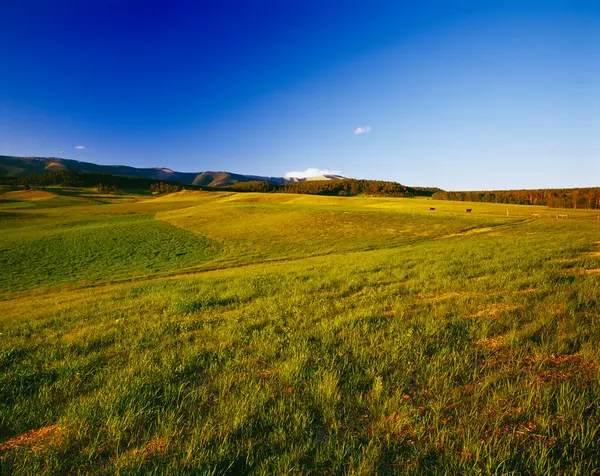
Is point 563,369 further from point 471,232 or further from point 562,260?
point 471,232

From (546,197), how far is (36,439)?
19174cm

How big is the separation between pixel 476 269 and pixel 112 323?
13.7 metres

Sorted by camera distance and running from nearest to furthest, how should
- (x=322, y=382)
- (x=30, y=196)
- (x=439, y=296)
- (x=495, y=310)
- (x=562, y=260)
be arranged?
(x=322, y=382) → (x=495, y=310) → (x=439, y=296) → (x=562, y=260) → (x=30, y=196)

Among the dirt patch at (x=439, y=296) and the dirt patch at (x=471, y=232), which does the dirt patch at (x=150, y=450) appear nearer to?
the dirt patch at (x=439, y=296)

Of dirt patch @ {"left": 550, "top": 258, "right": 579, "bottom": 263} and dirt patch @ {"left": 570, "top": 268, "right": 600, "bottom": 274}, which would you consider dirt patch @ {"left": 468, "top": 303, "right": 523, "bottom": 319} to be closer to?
dirt patch @ {"left": 570, "top": 268, "right": 600, "bottom": 274}

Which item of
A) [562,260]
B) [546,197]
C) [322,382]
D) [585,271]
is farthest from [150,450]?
[546,197]

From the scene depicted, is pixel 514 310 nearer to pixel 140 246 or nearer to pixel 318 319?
pixel 318 319

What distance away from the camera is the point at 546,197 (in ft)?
468

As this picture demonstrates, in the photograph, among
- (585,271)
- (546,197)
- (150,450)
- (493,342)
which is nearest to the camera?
(150,450)

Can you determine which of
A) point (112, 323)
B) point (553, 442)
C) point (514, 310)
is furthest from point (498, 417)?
point (112, 323)

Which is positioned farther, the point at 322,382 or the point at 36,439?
the point at 322,382

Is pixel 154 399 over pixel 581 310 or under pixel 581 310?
under

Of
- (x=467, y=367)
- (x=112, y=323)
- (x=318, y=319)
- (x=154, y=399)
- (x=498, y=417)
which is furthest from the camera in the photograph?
(x=112, y=323)

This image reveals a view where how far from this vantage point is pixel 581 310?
21.2 feet
